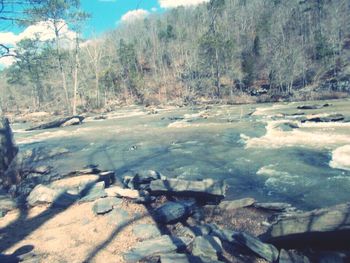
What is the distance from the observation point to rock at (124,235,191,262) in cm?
457

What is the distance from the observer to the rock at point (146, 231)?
17.5 ft

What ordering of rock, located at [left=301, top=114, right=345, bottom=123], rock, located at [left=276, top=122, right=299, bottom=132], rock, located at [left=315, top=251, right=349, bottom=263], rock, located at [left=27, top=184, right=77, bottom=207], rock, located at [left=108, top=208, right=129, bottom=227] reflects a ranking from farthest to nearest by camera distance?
rock, located at [left=301, top=114, right=345, bottom=123]
rock, located at [left=276, top=122, right=299, bottom=132]
rock, located at [left=27, top=184, right=77, bottom=207]
rock, located at [left=108, top=208, right=129, bottom=227]
rock, located at [left=315, top=251, right=349, bottom=263]

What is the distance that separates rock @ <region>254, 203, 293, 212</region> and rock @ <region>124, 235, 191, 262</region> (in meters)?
2.55

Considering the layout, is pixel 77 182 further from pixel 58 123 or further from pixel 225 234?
pixel 58 123

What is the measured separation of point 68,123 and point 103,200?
22092 mm

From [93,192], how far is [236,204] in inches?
133

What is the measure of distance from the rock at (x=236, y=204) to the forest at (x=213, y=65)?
94.8 ft

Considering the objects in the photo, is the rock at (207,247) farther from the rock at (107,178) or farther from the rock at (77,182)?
the rock at (107,178)

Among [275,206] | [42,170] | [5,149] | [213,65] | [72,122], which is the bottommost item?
[275,206]

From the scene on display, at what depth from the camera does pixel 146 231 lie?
5441 mm

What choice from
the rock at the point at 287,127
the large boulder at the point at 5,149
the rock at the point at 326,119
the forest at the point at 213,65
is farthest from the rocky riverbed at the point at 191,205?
the forest at the point at 213,65

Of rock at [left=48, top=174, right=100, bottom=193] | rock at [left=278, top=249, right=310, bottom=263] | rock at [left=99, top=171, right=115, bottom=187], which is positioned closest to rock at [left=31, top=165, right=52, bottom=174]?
rock at [left=48, top=174, right=100, bottom=193]

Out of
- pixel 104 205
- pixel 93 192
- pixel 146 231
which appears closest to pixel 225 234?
pixel 146 231

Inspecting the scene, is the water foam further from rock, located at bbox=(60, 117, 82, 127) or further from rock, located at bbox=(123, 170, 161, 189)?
rock, located at bbox=(60, 117, 82, 127)
